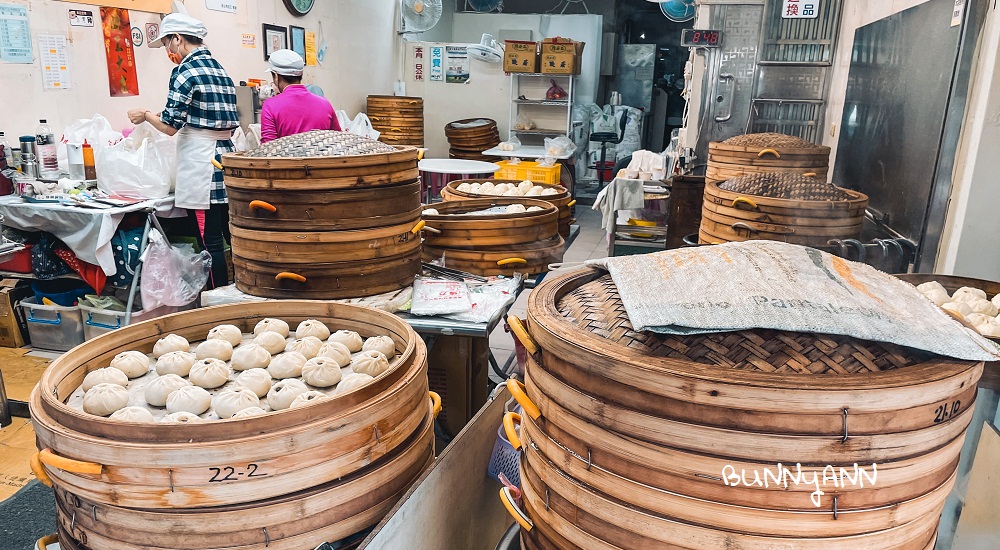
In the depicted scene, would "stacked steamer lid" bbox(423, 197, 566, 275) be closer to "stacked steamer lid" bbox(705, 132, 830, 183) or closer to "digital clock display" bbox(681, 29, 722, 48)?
"stacked steamer lid" bbox(705, 132, 830, 183)

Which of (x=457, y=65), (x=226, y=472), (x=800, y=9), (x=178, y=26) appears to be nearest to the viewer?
(x=226, y=472)

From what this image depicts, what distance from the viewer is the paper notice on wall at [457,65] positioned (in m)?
9.84

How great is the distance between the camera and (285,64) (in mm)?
4332

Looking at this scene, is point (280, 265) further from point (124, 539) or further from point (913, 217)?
point (913, 217)

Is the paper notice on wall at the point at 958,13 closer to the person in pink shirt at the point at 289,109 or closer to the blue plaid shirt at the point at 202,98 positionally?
the person in pink shirt at the point at 289,109

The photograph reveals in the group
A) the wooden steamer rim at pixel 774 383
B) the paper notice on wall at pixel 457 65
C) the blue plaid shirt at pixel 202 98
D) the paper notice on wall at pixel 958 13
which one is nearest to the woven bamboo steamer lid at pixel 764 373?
the wooden steamer rim at pixel 774 383

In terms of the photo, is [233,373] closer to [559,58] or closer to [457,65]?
[559,58]

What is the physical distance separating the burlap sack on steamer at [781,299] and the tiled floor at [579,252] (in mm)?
1888

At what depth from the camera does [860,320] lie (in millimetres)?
998

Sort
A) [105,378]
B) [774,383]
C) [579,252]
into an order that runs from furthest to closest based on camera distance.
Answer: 1. [579,252]
2. [105,378]
3. [774,383]

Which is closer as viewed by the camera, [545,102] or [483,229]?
[483,229]

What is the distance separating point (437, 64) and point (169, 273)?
6.88 m

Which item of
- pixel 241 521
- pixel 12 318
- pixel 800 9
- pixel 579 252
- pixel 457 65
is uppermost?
pixel 800 9

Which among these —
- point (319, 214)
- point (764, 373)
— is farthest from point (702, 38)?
point (764, 373)
